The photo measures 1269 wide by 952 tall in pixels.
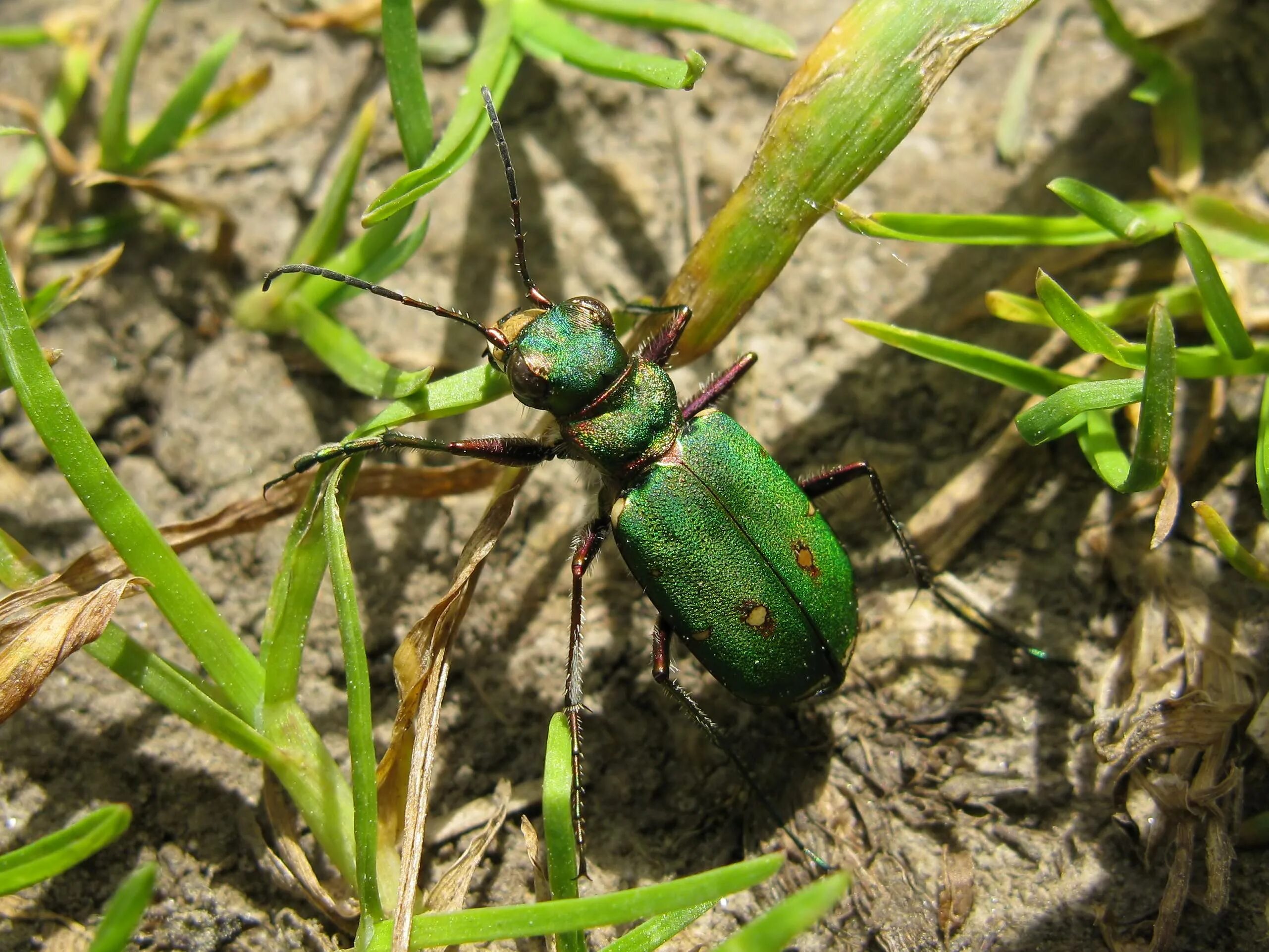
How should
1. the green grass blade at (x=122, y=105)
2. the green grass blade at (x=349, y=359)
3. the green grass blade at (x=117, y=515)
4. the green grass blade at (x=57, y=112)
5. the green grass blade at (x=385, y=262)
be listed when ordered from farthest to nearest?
the green grass blade at (x=57, y=112), the green grass blade at (x=122, y=105), the green grass blade at (x=385, y=262), the green grass blade at (x=349, y=359), the green grass blade at (x=117, y=515)

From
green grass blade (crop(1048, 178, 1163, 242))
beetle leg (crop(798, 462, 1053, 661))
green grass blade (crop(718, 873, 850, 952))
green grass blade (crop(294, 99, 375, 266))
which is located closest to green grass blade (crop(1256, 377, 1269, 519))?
green grass blade (crop(1048, 178, 1163, 242))

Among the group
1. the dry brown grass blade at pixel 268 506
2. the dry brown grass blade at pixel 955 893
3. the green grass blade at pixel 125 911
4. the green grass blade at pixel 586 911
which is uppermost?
the dry brown grass blade at pixel 268 506

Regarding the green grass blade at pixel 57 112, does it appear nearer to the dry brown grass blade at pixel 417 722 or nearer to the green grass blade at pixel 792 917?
the dry brown grass blade at pixel 417 722

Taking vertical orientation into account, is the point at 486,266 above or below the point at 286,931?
above

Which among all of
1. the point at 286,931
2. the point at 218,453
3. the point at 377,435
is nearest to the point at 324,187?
the point at 218,453

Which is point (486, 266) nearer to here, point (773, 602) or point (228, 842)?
point (773, 602)

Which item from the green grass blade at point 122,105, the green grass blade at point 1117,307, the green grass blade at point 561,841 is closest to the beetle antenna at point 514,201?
the green grass blade at point 122,105

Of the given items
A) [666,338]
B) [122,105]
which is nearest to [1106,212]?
[666,338]

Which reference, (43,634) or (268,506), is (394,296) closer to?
(268,506)
